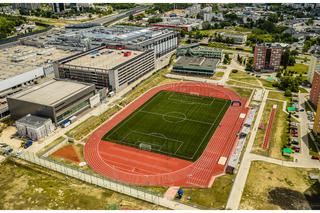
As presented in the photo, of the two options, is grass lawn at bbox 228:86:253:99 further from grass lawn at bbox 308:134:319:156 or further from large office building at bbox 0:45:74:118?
large office building at bbox 0:45:74:118

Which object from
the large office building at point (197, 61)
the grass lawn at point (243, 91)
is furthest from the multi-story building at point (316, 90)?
the large office building at point (197, 61)

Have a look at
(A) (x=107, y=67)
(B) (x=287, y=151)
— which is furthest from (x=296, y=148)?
(A) (x=107, y=67)

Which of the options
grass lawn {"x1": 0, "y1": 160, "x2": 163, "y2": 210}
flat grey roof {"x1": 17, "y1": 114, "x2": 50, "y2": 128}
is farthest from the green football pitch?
grass lawn {"x1": 0, "y1": 160, "x2": 163, "y2": 210}

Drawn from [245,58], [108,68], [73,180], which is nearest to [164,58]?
[245,58]

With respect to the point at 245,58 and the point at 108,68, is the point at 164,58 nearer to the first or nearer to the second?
the point at 245,58

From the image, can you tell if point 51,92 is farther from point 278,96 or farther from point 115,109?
point 278,96

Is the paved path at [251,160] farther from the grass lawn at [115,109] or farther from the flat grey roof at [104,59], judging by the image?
the flat grey roof at [104,59]
